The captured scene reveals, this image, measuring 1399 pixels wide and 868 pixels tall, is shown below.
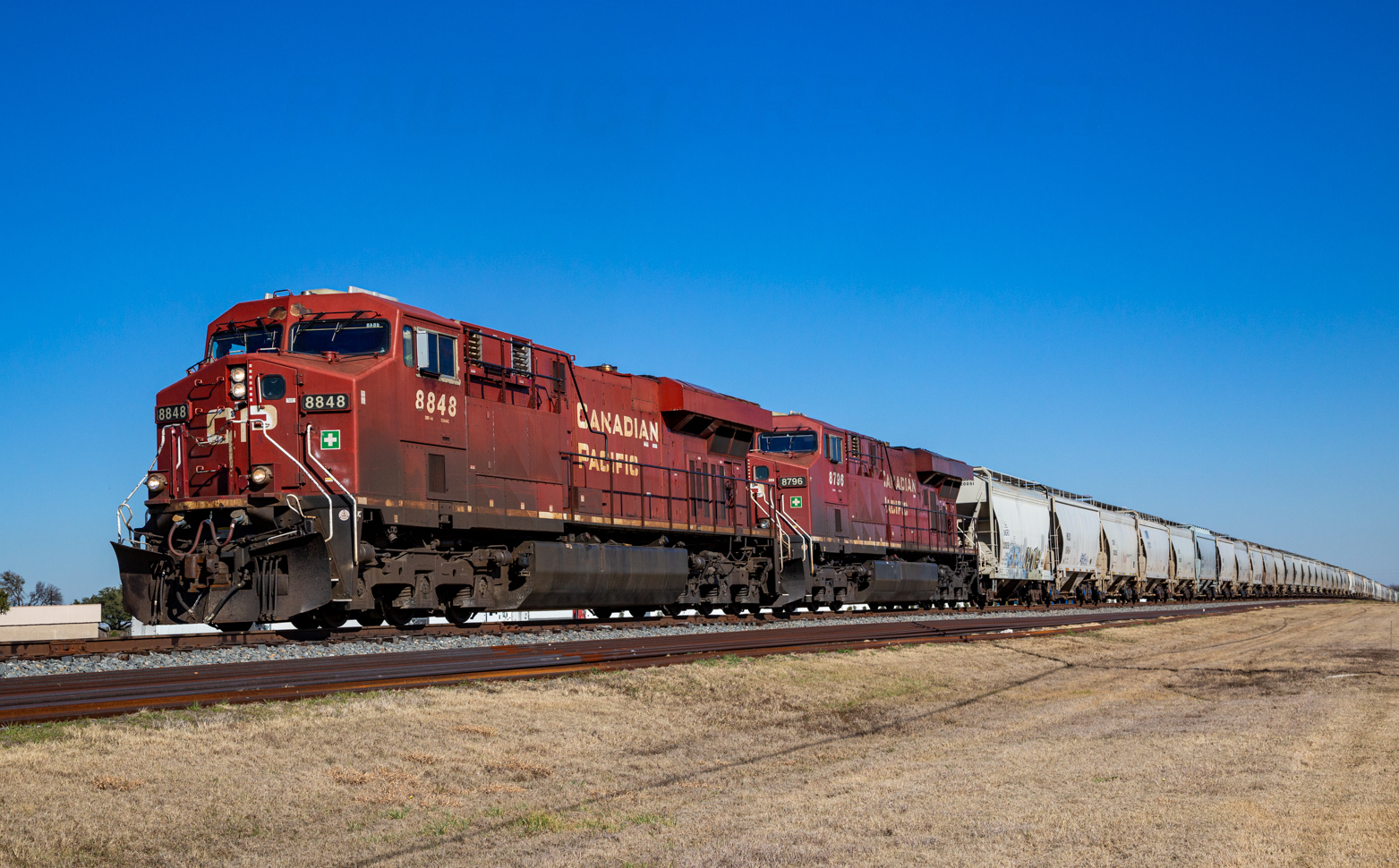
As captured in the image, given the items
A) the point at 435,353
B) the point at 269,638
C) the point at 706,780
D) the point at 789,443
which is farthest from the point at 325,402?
Answer: the point at 789,443

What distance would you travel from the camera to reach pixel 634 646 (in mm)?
13969

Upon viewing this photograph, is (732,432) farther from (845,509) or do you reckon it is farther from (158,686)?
(158,686)

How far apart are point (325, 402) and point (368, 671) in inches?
186

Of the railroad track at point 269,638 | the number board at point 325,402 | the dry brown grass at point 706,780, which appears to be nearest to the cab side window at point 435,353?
the number board at point 325,402

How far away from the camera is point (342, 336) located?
48.9 feet

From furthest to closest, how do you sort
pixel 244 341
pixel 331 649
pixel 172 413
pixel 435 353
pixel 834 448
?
1. pixel 834 448
2. pixel 435 353
3. pixel 244 341
4. pixel 172 413
5. pixel 331 649

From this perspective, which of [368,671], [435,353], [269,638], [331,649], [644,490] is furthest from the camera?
[644,490]

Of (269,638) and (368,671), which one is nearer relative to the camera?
(368,671)

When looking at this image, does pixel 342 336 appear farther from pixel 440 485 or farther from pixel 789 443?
pixel 789 443

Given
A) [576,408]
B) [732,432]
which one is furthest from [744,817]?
[732,432]

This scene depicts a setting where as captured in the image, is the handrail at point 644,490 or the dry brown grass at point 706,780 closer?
the dry brown grass at point 706,780

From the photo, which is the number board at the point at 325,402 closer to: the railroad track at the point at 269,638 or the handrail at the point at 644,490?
the railroad track at the point at 269,638

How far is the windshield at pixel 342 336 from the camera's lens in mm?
14828

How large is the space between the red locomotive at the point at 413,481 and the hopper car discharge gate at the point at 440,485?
3cm
